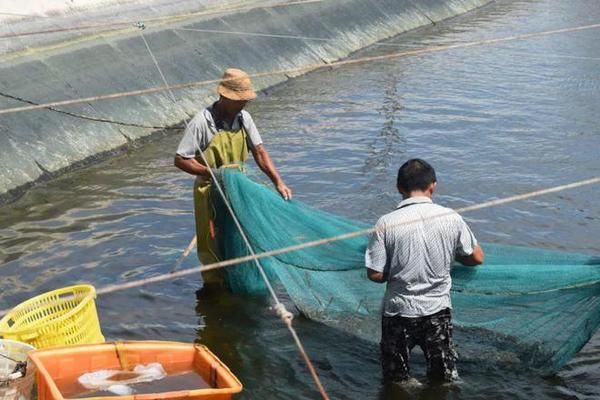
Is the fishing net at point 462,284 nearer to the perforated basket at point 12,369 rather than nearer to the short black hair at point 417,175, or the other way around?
the short black hair at point 417,175

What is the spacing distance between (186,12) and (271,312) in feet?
37.4

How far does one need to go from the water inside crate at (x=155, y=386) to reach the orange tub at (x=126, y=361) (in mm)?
33

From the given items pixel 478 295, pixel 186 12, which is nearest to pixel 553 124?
pixel 186 12

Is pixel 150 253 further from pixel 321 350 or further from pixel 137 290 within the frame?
pixel 321 350

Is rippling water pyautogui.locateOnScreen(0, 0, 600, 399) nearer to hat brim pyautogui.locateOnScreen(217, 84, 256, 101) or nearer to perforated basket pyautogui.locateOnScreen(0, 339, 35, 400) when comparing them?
perforated basket pyautogui.locateOnScreen(0, 339, 35, 400)

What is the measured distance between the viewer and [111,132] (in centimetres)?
1314

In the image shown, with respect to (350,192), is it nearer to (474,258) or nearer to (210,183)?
(210,183)

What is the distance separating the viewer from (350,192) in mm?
11320

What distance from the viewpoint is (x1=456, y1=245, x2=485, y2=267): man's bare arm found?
586 centimetres

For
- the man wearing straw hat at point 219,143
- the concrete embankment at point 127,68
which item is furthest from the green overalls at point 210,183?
the concrete embankment at point 127,68

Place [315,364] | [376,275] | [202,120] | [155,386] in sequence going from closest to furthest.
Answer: [155,386]
[376,275]
[315,364]
[202,120]

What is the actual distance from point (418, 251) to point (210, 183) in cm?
235

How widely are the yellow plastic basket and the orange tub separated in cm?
54

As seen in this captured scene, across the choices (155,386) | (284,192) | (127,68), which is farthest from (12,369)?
(127,68)
